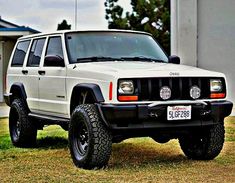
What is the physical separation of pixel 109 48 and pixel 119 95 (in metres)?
1.53

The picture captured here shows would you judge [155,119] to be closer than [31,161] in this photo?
Yes

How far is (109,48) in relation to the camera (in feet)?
30.7

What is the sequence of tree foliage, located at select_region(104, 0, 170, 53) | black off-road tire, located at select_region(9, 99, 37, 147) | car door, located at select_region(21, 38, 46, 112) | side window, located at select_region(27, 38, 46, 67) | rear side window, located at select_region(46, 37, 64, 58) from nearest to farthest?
rear side window, located at select_region(46, 37, 64, 58) < car door, located at select_region(21, 38, 46, 112) < side window, located at select_region(27, 38, 46, 67) < black off-road tire, located at select_region(9, 99, 37, 147) < tree foliage, located at select_region(104, 0, 170, 53)

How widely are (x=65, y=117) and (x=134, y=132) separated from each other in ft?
4.65

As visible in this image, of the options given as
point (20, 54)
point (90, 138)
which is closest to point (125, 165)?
point (90, 138)

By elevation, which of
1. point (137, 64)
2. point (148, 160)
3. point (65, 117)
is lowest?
point (148, 160)

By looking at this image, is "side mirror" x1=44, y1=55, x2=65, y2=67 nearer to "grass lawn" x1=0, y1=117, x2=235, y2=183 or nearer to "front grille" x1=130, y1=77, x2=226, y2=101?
"grass lawn" x1=0, y1=117, x2=235, y2=183

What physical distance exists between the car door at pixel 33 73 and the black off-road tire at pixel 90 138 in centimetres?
174

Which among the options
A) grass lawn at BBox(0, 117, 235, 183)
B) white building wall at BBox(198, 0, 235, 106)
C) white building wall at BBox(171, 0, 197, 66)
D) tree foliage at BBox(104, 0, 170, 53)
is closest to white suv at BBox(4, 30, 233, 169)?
grass lawn at BBox(0, 117, 235, 183)

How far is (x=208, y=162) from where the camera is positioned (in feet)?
29.7

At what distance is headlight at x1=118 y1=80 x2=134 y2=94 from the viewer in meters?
8.00

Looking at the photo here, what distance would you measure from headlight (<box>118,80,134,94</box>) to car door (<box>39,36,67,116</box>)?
136 centimetres

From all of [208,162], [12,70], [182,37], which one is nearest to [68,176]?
[208,162]

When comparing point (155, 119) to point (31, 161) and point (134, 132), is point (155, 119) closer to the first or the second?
point (134, 132)
